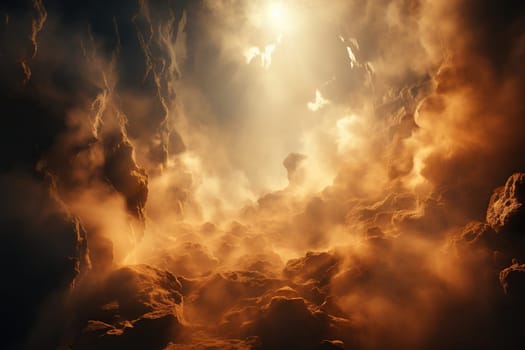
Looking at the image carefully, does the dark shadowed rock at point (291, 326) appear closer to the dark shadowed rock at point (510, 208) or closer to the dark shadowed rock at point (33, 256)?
the dark shadowed rock at point (33, 256)

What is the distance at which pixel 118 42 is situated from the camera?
21578 millimetres

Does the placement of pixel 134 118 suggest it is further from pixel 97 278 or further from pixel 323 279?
pixel 323 279

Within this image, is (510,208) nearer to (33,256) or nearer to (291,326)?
(291,326)

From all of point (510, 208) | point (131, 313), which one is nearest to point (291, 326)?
point (131, 313)

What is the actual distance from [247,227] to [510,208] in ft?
74.9

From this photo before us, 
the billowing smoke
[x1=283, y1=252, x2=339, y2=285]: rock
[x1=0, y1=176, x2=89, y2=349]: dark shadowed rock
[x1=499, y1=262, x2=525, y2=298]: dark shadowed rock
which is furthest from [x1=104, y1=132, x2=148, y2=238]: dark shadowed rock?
[x1=499, y1=262, x2=525, y2=298]: dark shadowed rock

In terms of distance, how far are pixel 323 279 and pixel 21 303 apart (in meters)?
13.8

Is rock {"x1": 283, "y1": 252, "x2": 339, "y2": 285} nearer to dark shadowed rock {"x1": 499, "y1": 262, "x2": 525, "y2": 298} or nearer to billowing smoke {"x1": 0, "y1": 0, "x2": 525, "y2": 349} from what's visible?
billowing smoke {"x1": 0, "y1": 0, "x2": 525, "y2": 349}

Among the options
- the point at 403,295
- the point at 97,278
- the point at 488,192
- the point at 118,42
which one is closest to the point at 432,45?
the point at 488,192

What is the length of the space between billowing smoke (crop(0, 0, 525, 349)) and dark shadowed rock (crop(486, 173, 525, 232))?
0.06 m

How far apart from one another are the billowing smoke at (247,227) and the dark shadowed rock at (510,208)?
6 cm

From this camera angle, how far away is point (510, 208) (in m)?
13.5

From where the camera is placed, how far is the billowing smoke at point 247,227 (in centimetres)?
1277

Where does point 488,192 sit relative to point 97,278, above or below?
above
